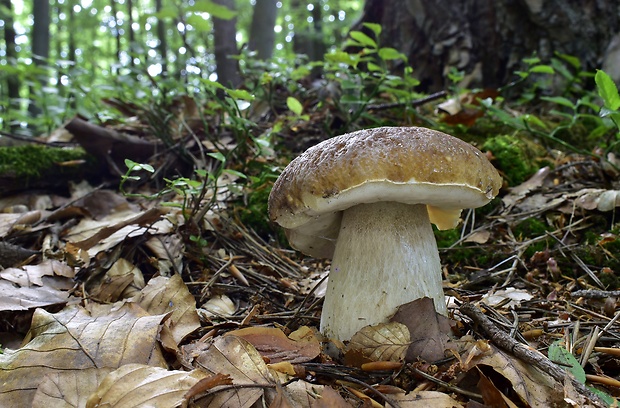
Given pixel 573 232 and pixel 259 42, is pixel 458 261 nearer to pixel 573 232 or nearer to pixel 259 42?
pixel 573 232

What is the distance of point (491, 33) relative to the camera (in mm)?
4594

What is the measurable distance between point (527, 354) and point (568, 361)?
0.49 feet

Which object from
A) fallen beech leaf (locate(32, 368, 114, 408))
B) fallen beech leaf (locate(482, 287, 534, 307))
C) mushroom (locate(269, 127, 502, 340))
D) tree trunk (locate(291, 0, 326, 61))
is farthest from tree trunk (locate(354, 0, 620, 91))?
tree trunk (locate(291, 0, 326, 61))

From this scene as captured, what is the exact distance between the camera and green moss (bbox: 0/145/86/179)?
10.9 feet

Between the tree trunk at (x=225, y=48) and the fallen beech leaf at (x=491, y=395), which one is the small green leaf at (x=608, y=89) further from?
the tree trunk at (x=225, y=48)

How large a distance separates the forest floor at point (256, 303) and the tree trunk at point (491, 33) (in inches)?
58.6

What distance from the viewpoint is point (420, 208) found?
1.87m

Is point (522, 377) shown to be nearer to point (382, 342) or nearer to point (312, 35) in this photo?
point (382, 342)

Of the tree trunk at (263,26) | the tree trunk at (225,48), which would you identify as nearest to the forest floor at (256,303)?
the tree trunk at (225,48)

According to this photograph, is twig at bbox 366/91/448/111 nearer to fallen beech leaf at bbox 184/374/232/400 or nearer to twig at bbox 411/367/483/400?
twig at bbox 411/367/483/400

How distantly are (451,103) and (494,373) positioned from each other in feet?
9.15

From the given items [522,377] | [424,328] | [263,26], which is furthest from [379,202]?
[263,26]

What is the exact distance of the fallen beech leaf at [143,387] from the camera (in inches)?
49.6

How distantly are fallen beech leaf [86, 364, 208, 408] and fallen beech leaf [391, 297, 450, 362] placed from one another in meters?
0.73
